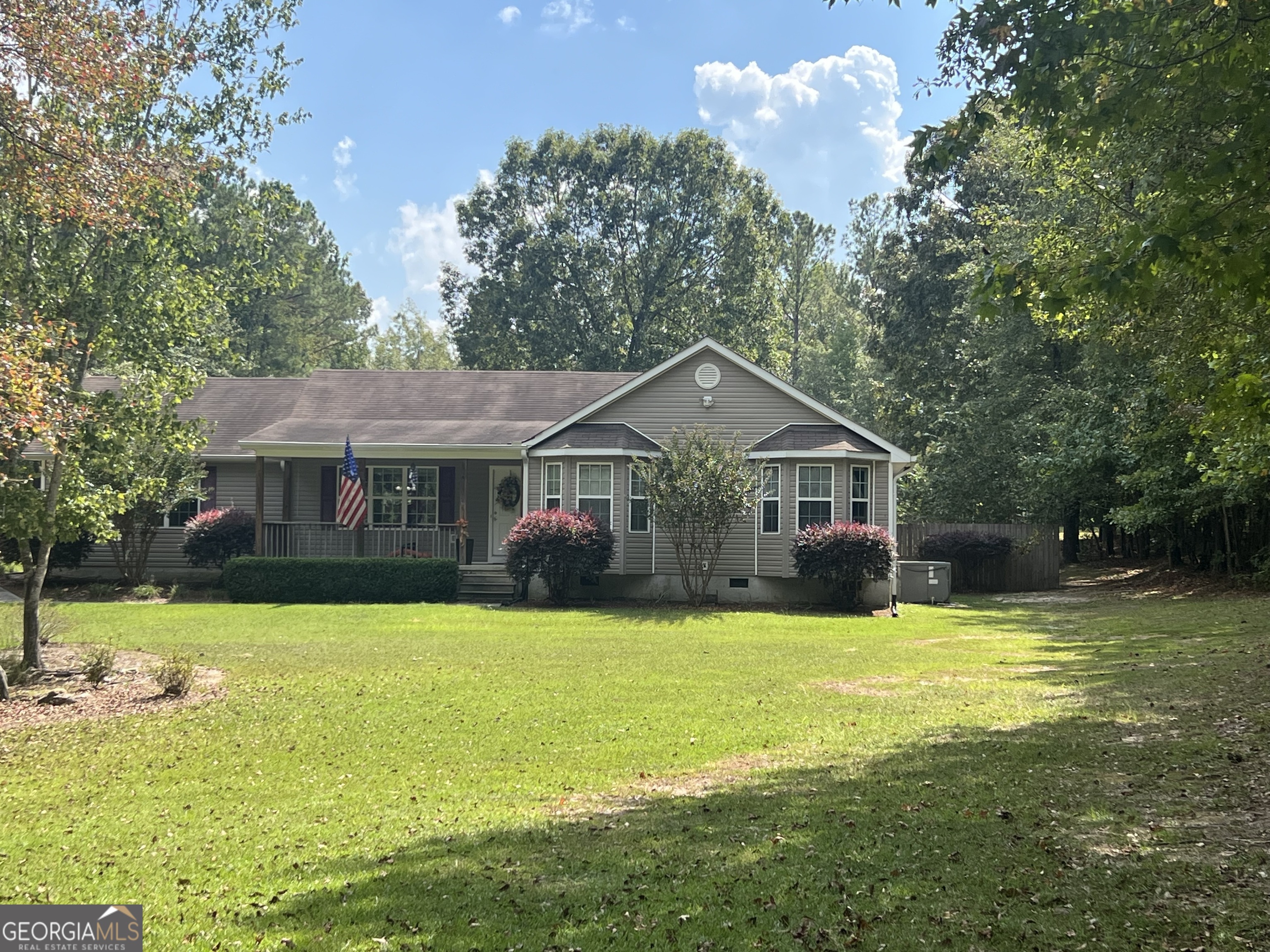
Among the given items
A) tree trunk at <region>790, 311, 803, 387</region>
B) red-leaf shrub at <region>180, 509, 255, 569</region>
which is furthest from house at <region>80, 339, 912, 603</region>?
tree trunk at <region>790, 311, 803, 387</region>

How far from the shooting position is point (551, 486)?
2280 centimetres

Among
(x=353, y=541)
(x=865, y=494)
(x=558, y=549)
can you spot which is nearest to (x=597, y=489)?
(x=558, y=549)

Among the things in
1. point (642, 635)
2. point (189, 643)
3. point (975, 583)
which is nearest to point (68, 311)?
point (189, 643)

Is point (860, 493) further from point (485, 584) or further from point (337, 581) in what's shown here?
point (337, 581)

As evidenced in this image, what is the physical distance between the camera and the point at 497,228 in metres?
49.2

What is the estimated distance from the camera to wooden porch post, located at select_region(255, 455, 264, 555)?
22781mm

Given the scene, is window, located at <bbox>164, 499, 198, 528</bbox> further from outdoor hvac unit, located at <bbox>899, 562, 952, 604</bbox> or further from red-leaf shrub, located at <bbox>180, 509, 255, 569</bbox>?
outdoor hvac unit, located at <bbox>899, 562, 952, 604</bbox>

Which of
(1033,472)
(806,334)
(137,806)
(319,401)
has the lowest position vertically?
(137,806)

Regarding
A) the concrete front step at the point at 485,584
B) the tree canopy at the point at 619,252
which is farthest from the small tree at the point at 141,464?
the tree canopy at the point at 619,252

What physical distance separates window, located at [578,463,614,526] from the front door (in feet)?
9.25

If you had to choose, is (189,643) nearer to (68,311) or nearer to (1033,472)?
(68,311)

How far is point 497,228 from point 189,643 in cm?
3693

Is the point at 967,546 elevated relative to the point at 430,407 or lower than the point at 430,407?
lower

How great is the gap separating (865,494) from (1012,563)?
26.1ft
